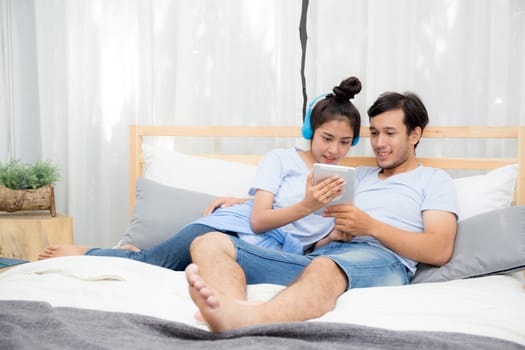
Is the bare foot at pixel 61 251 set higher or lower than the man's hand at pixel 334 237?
lower

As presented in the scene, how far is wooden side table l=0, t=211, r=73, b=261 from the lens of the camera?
7.11 feet

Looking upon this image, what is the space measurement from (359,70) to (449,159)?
0.51 metres

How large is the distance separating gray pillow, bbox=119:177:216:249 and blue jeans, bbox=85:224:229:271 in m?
0.17

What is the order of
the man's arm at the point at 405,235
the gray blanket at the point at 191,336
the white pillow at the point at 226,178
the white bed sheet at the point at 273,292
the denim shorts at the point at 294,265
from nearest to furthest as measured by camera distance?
the gray blanket at the point at 191,336
the white bed sheet at the point at 273,292
the denim shorts at the point at 294,265
the man's arm at the point at 405,235
the white pillow at the point at 226,178

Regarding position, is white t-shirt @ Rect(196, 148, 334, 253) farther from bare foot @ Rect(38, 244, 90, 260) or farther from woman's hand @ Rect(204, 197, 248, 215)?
bare foot @ Rect(38, 244, 90, 260)

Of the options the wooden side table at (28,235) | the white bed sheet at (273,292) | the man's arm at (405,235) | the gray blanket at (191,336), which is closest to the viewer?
the gray blanket at (191,336)

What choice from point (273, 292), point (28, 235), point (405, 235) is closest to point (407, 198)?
point (405, 235)

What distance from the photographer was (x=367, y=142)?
2219mm

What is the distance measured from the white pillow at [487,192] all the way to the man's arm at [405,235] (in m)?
0.19

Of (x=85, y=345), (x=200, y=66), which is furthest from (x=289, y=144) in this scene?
(x=85, y=345)

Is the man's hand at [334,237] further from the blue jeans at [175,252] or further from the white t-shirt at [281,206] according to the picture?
the blue jeans at [175,252]

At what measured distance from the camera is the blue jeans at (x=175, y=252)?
1.63 meters

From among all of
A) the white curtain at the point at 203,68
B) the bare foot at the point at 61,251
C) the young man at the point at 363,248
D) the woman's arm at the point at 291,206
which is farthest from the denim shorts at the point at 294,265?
the white curtain at the point at 203,68

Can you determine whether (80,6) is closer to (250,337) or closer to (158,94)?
(158,94)
